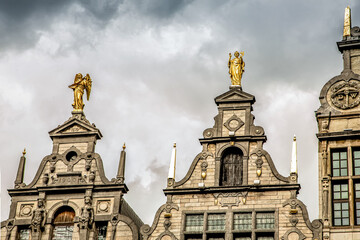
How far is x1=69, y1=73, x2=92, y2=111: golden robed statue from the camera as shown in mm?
44625

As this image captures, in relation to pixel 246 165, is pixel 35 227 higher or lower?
lower

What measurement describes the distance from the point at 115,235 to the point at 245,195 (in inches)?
220

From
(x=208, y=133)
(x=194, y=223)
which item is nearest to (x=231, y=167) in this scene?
(x=208, y=133)

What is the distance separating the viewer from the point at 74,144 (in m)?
43.6

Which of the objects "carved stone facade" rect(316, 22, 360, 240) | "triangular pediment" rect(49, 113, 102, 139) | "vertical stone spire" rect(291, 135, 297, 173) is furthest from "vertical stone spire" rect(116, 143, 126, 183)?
"carved stone facade" rect(316, 22, 360, 240)

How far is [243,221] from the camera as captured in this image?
130 ft

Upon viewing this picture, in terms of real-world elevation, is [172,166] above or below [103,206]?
above

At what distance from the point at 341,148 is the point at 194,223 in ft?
22.1

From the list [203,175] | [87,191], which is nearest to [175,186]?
[203,175]

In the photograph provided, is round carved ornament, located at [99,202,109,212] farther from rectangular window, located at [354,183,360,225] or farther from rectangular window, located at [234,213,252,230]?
rectangular window, located at [354,183,360,225]

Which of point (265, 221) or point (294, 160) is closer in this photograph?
point (265, 221)

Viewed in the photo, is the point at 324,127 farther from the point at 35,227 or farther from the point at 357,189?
the point at 35,227

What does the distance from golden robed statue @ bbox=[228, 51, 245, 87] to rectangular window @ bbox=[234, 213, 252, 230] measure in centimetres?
640

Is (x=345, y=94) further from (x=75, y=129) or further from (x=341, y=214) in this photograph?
(x=75, y=129)
